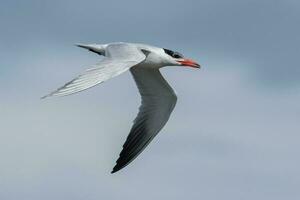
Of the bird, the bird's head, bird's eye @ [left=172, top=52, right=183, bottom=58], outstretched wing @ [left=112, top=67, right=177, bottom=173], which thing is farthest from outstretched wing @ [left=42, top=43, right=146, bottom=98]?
outstretched wing @ [left=112, top=67, right=177, bottom=173]

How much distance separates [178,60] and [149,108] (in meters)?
2.29

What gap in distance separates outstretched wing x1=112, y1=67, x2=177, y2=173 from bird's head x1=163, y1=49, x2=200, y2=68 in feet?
3.45

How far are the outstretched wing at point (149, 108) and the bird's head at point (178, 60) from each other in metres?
1.05

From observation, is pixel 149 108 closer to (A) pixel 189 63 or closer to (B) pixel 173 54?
(A) pixel 189 63

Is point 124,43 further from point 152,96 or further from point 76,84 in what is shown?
point 76,84

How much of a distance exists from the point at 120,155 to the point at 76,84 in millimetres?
7185

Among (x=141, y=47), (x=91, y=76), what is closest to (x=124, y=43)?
(x=141, y=47)

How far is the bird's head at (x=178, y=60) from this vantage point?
21.8m

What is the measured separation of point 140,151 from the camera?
22.6m

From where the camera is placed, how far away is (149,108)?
2367 cm

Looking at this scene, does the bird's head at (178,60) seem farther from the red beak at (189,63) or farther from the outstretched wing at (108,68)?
the outstretched wing at (108,68)

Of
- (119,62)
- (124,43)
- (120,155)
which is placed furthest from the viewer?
(120,155)

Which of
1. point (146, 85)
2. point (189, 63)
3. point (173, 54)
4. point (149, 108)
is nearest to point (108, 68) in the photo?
point (173, 54)

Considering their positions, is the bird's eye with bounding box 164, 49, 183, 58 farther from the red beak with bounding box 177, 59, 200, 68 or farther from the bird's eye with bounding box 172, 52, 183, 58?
the red beak with bounding box 177, 59, 200, 68
